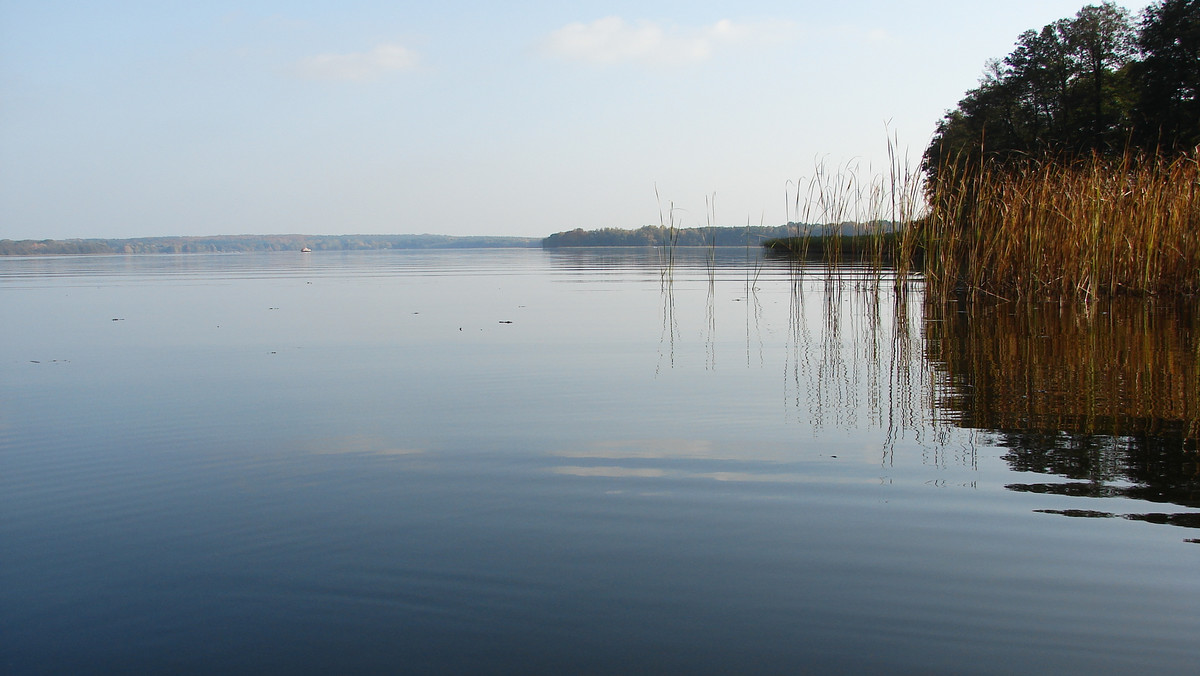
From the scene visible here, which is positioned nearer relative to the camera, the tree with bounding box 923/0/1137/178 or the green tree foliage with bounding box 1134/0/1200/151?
the green tree foliage with bounding box 1134/0/1200/151

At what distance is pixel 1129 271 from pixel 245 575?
37.8ft

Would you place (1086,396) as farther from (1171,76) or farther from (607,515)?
(1171,76)

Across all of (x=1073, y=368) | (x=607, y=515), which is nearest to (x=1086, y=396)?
(x=1073, y=368)

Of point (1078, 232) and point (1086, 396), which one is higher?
point (1078, 232)

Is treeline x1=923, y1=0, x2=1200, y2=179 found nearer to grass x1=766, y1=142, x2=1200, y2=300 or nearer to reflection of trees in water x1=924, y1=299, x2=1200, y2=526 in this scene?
grass x1=766, y1=142, x2=1200, y2=300

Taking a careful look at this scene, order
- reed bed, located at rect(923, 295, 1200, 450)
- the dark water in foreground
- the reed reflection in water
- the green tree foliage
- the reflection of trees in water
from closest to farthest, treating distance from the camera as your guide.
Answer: the dark water in foreground, the reflection of trees in water, the reed reflection in water, reed bed, located at rect(923, 295, 1200, 450), the green tree foliage

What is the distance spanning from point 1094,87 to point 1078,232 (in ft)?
118

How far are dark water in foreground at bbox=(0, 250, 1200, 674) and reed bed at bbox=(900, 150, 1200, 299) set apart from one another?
14.2 ft

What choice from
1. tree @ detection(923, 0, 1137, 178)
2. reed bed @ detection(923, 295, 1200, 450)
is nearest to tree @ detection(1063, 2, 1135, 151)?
tree @ detection(923, 0, 1137, 178)

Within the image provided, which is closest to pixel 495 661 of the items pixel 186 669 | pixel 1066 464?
pixel 186 669

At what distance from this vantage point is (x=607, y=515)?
2.87 meters

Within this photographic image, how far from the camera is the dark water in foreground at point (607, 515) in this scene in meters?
1.96

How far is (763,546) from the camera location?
255 centimetres

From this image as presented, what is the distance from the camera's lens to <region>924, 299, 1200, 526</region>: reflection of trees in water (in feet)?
10.6
